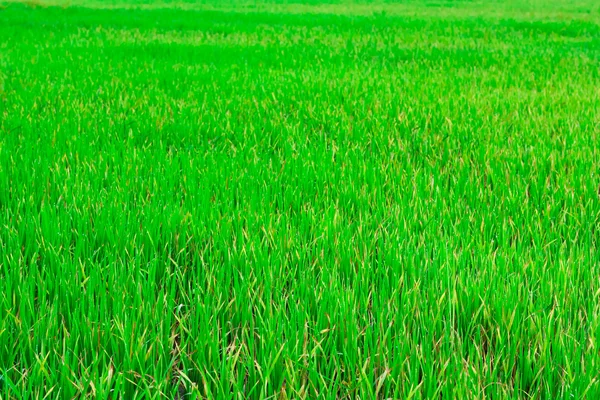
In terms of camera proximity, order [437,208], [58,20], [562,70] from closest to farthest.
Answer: [437,208], [562,70], [58,20]

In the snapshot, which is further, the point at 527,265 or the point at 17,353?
the point at 527,265

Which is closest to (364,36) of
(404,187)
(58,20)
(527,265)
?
(58,20)

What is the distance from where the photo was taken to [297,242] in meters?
1.59

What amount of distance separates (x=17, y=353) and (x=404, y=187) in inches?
58.0

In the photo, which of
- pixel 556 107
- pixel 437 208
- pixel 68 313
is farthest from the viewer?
pixel 556 107

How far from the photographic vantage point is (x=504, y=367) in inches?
42.8

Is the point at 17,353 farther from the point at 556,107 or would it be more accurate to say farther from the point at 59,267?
the point at 556,107

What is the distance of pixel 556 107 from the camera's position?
3.80m

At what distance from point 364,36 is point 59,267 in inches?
330

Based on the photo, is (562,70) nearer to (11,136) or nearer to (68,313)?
(11,136)

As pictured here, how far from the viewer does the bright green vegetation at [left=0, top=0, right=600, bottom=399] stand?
1.08 m

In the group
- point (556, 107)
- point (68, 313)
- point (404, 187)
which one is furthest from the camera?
point (556, 107)

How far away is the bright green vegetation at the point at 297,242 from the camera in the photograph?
3.54ft

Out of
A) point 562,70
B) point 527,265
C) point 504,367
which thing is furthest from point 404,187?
point 562,70
